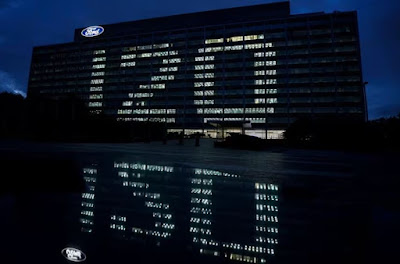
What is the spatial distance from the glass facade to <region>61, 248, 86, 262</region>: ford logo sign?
187 feet

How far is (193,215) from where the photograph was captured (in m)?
2.35

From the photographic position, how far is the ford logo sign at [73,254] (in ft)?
4.19

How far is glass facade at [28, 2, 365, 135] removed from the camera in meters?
65.1

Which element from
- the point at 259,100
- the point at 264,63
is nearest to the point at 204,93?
the point at 259,100

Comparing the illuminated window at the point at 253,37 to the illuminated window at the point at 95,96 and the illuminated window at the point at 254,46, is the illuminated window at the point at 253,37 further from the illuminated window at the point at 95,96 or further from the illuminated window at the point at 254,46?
the illuminated window at the point at 95,96

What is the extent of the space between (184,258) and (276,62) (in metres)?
79.2

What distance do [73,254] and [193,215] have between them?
1.31 metres

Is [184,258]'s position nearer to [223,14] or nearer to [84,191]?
[84,191]

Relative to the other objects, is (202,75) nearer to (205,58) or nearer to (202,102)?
(205,58)

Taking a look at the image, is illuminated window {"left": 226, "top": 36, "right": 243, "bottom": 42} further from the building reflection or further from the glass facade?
the building reflection

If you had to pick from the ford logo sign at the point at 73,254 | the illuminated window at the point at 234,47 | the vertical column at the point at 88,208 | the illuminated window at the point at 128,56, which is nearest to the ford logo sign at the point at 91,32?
the illuminated window at the point at 128,56

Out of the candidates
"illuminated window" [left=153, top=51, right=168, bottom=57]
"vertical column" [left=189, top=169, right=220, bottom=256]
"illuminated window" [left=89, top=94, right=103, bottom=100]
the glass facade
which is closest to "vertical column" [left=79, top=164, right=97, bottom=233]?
"vertical column" [left=189, top=169, right=220, bottom=256]

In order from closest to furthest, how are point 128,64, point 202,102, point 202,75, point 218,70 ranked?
point 202,102 < point 218,70 < point 202,75 < point 128,64

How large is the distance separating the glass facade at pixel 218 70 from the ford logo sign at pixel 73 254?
187ft
